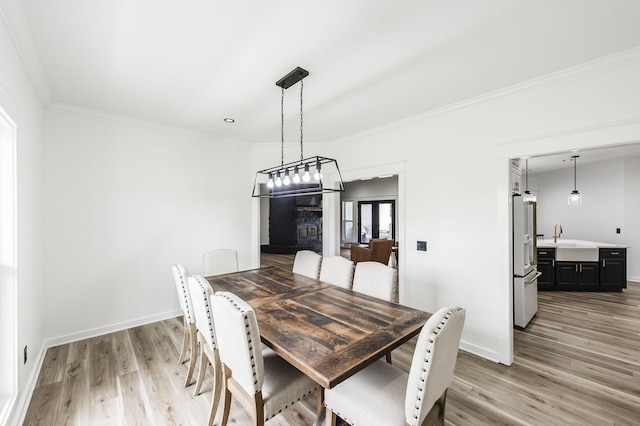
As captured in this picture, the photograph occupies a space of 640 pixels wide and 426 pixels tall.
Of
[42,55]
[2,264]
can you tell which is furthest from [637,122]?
[2,264]

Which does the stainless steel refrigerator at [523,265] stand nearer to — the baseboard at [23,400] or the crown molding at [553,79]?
the crown molding at [553,79]

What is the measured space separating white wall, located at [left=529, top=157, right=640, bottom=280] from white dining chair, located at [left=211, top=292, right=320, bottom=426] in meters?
7.71

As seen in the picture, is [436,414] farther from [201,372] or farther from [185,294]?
[185,294]

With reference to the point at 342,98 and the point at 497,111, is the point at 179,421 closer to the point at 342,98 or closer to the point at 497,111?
the point at 342,98

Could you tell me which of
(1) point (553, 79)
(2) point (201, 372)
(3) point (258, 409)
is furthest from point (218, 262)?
(1) point (553, 79)

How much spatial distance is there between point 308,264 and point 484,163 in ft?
7.28

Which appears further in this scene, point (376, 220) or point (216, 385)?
point (376, 220)

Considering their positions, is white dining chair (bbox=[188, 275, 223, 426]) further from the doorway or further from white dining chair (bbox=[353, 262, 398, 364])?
white dining chair (bbox=[353, 262, 398, 364])

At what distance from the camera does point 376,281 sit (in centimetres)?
248

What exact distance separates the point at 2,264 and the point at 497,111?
4.28 meters

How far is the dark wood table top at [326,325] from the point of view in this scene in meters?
1.32

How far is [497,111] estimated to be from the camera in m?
2.62

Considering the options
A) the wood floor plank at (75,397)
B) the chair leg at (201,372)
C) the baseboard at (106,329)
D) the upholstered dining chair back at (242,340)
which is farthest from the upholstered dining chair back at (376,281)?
the baseboard at (106,329)

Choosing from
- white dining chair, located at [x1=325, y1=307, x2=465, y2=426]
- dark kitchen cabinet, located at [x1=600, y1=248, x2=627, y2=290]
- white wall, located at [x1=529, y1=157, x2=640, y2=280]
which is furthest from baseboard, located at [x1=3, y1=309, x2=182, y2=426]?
white wall, located at [x1=529, y1=157, x2=640, y2=280]
